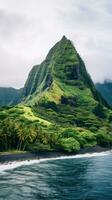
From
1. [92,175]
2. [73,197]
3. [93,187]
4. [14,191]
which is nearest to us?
[73,197]

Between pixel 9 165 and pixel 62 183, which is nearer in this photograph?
pixel 62 183

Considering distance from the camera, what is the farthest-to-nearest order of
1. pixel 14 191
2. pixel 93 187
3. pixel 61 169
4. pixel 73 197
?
1. pixel 61 169
2. pixel 93 187
3. pixel 14 191
4. pixel 73 197

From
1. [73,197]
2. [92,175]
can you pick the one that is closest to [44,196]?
[73,197]

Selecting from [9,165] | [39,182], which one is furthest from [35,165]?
[39,182]

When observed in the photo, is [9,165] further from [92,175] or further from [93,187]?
[93,187]

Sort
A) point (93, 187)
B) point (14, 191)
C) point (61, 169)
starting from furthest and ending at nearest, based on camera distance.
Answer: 1. point (61, 169)
2. point (93, 187)
3. point (14, 191)

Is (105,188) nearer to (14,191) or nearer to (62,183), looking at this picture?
(62,183)
